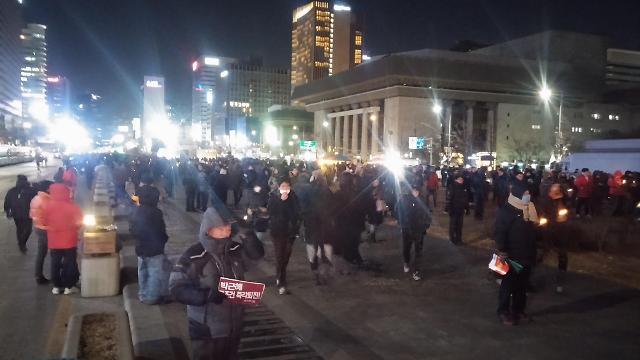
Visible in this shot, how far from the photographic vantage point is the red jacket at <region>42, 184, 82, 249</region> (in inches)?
334

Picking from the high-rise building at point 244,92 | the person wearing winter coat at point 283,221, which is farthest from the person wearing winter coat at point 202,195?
the high-rise building at point 244,92

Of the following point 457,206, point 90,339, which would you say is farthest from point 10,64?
point 90,339

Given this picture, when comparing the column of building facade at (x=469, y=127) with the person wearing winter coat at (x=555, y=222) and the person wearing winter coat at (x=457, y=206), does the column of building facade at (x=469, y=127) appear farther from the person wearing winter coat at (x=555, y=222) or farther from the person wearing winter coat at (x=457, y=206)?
the person wearing winter coat at (x=555, y=222)

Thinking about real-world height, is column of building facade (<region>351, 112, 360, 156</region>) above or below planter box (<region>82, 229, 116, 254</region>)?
above

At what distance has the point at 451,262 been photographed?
38.0 feet

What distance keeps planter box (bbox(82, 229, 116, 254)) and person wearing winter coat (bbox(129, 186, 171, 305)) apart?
93 centimetres

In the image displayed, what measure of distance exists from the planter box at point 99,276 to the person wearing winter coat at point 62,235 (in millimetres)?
218

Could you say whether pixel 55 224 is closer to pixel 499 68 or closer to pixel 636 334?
pixel 636 334

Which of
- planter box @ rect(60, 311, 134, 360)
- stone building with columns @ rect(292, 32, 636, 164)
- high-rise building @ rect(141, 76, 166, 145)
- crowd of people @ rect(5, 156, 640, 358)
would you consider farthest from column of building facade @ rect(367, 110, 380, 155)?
high-rise building @ rect(141, 76, 166, 145)

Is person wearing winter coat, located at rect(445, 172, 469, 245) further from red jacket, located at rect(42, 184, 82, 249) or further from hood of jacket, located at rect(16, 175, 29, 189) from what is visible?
hood of jacket, located at rect(16, 175, 29, 189)

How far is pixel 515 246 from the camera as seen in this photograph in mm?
7270

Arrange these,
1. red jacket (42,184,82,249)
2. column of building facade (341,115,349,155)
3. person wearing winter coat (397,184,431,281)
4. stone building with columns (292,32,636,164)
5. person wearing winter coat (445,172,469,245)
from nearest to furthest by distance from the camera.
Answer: red jacket (42,184,82,249)
person wearing winter coat (397,184,431,281)
person wearing winter coat (445,172,469,245)
stone building with columns (292,32,636,164)
column of building facade (341,115,349,155)

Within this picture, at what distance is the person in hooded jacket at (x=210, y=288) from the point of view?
430 cm

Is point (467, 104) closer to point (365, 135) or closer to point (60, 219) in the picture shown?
point (365, 135)
